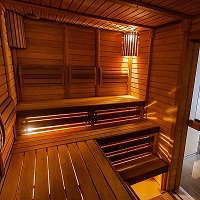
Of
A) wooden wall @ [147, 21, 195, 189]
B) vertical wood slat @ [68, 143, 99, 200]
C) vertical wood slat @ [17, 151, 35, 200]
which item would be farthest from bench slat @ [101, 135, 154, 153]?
vertical wood slat @ [17, 151, 35, 200]

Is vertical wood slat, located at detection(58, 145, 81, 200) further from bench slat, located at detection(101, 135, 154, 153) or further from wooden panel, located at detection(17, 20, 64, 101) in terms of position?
wooden panel, located at detection(17, 20, 64, 101)

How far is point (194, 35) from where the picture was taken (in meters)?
3.05

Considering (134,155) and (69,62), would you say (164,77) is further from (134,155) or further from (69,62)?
(69,62)

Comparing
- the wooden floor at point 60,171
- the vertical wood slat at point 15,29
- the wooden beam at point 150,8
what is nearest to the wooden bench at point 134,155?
the wooden floor at point 60,171

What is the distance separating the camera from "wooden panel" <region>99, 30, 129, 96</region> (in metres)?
4.56

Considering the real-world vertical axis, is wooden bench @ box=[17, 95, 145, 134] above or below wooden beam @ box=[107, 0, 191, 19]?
below

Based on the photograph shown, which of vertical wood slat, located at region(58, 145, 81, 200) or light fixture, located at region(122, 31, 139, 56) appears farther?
light fixture, located at region(122, 31, 139, 56)

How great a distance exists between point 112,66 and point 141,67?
894mm

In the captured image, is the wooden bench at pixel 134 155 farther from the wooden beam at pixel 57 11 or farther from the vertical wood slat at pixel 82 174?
the wooden beam at pixel 57 11

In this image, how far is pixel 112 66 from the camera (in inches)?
187

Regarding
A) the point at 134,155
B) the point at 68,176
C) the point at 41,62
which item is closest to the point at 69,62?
the point at 41,62

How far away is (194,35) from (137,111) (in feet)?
7.78

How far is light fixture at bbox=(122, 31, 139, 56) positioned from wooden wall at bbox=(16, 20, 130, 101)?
627 mm

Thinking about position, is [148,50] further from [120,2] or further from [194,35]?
[120,2]
